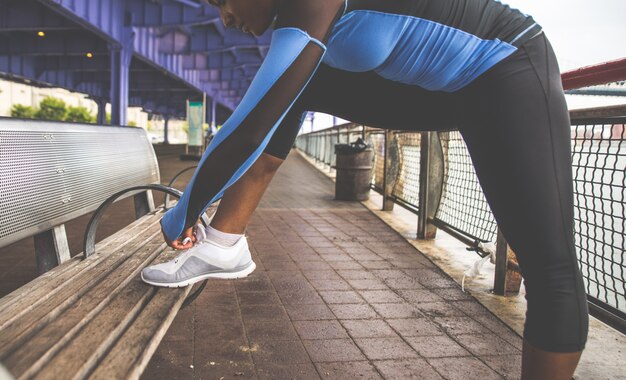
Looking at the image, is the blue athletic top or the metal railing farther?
the metal railing

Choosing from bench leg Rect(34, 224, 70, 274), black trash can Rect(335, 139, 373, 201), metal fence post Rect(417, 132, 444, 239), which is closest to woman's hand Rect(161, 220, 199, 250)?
bench leg Rect(34, 224, 70, 274)

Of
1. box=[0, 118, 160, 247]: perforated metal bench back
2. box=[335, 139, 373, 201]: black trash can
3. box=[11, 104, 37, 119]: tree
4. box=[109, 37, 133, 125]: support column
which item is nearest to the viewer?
A: box=[0, 118, 160, 247]: perforated metal bench back

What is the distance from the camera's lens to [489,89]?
4.47ft

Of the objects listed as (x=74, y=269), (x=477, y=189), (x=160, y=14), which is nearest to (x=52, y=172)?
(x=74, y=269)

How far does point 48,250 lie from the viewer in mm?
2279

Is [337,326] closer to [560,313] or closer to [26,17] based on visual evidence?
[560,313]

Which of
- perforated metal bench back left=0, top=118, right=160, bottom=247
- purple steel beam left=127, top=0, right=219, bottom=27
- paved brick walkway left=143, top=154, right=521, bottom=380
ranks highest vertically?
purple steel beam left=127, top=0, right=219, bottom=27

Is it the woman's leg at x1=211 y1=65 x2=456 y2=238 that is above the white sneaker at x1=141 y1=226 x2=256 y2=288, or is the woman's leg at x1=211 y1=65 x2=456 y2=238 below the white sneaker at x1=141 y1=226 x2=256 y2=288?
above

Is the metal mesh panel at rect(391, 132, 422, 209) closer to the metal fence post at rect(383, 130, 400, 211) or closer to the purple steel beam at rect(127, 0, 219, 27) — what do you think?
the metal fence post at rect(383, 130, 400, 211)

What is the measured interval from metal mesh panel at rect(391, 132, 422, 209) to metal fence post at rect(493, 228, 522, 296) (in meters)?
2.82

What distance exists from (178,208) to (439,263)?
2896mm

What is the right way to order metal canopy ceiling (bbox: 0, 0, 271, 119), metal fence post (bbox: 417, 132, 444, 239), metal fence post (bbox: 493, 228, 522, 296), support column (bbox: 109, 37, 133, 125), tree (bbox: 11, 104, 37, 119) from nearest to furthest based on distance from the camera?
metal fence post (bbox: 493, 228, 522, 296)
metal fence post (bbox: 417, 132, 444, 239)
metal canopy ceiling (bbox: 0, 0, 271, 119)
support column (bbox: 109, 37, 133, 125)
tree (bbox: 11, 104, 37, 119)

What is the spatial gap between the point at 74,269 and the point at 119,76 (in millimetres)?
15044

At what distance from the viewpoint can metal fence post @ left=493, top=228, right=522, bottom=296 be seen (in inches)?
120
